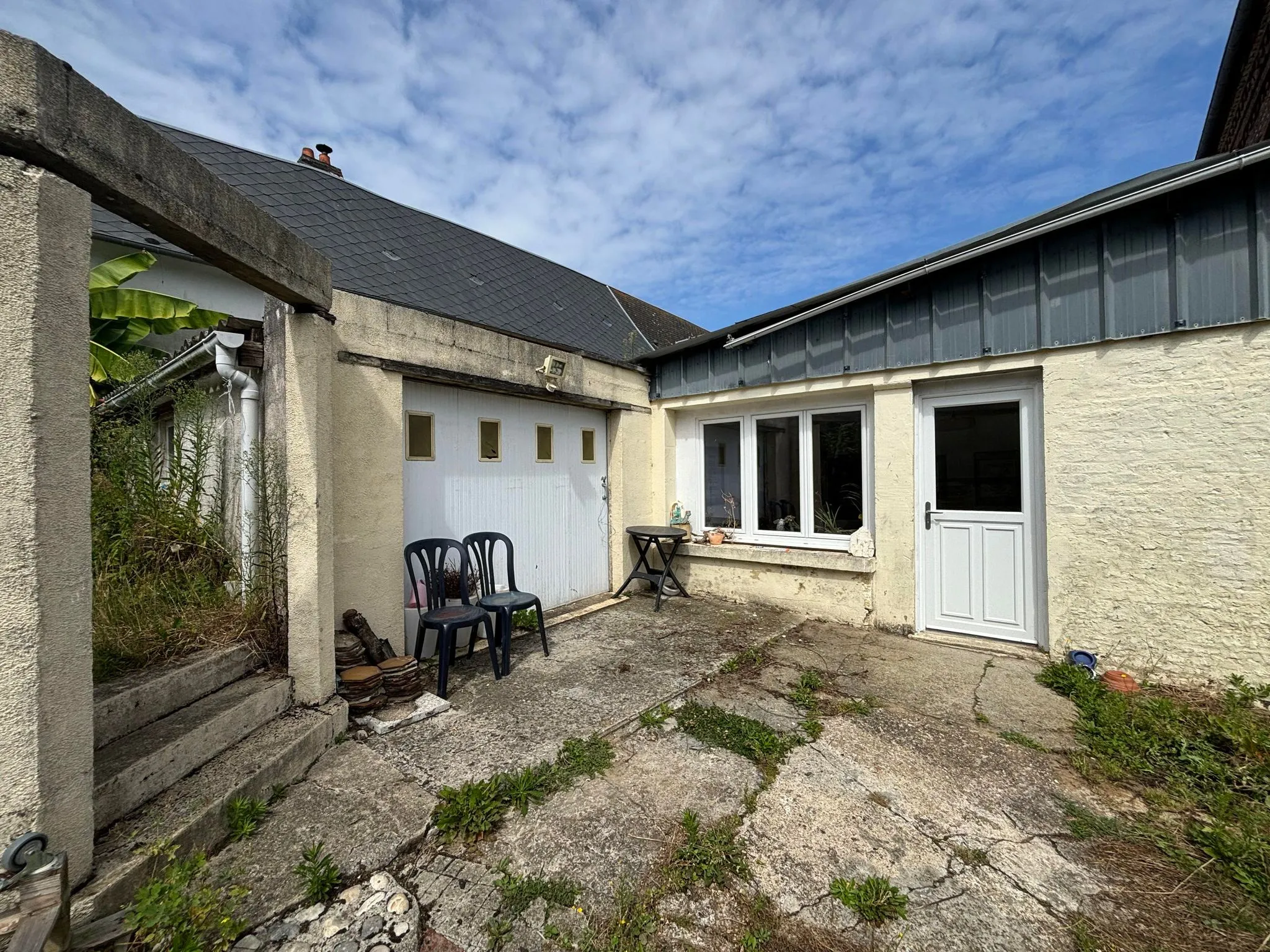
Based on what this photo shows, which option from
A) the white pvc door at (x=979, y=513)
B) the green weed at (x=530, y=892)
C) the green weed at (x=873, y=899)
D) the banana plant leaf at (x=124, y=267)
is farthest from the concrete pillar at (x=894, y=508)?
the banana plant leaf at (x=124, y=267)

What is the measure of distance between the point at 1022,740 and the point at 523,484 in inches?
178

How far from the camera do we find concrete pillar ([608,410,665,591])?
6340 mm

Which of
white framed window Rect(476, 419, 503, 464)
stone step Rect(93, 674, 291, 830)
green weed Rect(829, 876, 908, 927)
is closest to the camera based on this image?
green weed Rect(829, 876, 908, 927)

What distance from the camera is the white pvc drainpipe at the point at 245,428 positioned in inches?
133

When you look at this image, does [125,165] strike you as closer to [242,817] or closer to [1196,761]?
[242,817]

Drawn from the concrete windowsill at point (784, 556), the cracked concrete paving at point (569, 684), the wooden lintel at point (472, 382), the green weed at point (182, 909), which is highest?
the wooden lintel at point (472, 382)

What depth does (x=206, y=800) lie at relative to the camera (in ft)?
7.05

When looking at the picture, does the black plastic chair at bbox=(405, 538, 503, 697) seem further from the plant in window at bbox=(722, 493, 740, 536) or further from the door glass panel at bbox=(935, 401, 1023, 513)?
the door glass panel at bbox=(935, 401, 1023, 513)

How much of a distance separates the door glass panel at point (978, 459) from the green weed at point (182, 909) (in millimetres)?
5655

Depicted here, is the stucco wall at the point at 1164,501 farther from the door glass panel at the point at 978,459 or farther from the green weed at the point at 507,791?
the green weed at the point at 507,791

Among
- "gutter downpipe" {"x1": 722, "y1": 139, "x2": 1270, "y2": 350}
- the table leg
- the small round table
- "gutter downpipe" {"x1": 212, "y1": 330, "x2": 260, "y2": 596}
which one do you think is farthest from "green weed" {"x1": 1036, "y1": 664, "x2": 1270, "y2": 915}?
"gutter downpipe" {"x1": 212, "y1": 330, "x2": 260, "y2": 596}

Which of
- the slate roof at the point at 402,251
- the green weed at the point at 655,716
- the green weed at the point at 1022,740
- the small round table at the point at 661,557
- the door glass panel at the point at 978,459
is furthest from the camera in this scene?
the small round table at the point at 661,557

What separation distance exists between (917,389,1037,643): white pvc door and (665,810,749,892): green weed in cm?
368

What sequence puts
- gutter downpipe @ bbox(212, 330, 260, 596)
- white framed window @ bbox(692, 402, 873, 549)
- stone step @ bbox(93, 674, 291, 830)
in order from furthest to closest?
white framed window @ bbox(692, 402, 873, 549) < gutter downpipe @ bbox(212, 330, 260, 596) < stone step @ bbox(93, 674, 291, 830)
